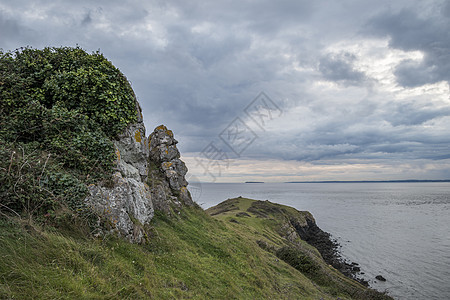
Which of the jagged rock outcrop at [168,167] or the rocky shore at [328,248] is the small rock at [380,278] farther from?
the jagged rock outcrop at [168,167]

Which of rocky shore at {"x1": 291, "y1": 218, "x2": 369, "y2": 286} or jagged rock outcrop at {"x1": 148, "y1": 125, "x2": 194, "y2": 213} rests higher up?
jagged rock outcrop at {"x1": 148, "y1": 125, "x2": 194, "y2": 213}

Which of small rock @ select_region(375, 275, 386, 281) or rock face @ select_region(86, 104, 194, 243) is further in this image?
small rock @ select_region(375, 275, 386, 281)

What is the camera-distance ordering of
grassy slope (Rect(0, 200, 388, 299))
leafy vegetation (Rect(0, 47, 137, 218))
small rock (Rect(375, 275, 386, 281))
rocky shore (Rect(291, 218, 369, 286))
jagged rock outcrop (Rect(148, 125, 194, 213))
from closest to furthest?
grassy slope (Rect(0, 200, 388, 299)) < leafy vegetation (Rect(0, 47, 137, 218)) < jagged rock outcrop (Rect(148, 125, 194, 213)) < small rock (Rect(375, 275, 386, 281)) < rocky shore (Rect(291, 218, 369, 286))

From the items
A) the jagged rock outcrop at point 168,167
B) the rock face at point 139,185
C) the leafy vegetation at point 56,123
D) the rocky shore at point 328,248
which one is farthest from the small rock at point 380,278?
the leafy vegetation at point 56,123

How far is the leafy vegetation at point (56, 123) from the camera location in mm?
8805

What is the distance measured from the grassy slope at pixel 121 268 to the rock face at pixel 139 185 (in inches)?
42.4

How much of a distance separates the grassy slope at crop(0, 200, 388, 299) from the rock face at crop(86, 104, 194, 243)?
108 centimetres

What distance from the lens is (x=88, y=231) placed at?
9133 mm

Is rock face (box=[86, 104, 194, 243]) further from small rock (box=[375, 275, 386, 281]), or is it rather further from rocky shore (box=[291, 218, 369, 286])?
small rock (box=[375, 275, 386, 281])

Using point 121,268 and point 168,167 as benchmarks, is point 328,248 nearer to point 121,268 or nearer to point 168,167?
point 168,167

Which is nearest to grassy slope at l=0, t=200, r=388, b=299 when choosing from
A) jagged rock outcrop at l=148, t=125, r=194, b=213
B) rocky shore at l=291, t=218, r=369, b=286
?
jagged rock outcrop at l=148, t=125, r=194, b=213

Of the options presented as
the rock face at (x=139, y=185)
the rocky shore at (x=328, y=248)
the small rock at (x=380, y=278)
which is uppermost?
the rock face at (x=139, y=185)

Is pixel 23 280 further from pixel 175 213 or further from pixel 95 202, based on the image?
pixel 175 213

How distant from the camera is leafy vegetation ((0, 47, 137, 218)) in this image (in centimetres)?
880
